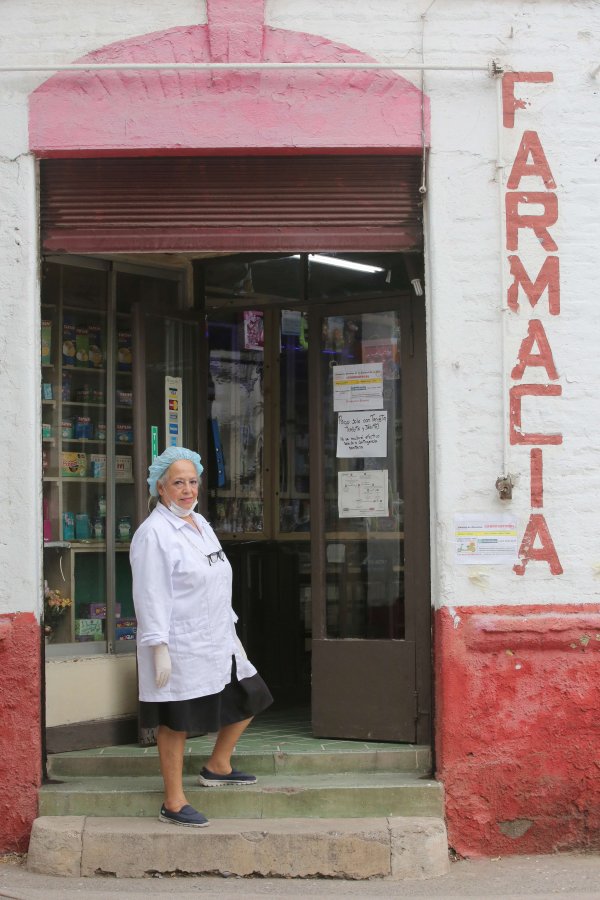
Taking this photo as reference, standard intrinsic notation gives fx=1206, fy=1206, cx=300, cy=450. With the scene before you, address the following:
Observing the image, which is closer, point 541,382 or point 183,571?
point 183,571

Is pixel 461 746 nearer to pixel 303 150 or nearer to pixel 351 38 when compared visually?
pixel 303 150

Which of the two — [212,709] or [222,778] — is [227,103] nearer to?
[212,709]

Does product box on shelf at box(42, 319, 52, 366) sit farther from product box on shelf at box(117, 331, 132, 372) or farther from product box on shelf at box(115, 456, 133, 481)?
product box on shelf at box(115, 456, 133, 481)

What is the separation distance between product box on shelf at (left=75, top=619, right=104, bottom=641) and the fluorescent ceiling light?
2.61 metres

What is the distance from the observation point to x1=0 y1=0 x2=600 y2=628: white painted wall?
6387 millimetres

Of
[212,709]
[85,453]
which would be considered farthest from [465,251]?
[212,709]

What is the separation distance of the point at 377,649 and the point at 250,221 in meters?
2.53

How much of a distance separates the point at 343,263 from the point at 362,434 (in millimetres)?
1090

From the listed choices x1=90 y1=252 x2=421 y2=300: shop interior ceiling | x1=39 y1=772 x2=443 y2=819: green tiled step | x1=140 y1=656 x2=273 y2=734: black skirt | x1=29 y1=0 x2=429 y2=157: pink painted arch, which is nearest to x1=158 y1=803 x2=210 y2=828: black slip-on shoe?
x1=39 y1=772 x2=443 y2=819: green tiled step

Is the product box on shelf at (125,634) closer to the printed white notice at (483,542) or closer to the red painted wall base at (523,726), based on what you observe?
the red painted wall base at (523,726)

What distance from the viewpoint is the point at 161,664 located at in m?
5.84

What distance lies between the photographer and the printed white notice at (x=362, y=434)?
7.20 meters

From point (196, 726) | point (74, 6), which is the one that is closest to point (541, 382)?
point (196, 726)

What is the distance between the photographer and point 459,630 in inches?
249
